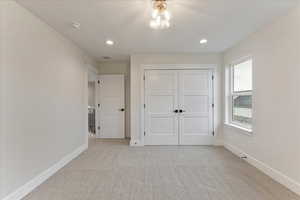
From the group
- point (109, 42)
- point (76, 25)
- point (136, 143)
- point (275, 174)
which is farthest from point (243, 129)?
point (76, 25)

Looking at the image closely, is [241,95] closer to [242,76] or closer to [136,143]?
[242,76]

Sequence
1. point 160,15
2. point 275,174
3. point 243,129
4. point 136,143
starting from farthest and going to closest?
point 136,143 → point 243,129 → point 275,174 → point 160,15

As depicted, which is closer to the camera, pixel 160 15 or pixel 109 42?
pixel 160 15

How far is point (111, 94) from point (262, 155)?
164 inches

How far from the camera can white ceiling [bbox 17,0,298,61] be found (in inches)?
89.2

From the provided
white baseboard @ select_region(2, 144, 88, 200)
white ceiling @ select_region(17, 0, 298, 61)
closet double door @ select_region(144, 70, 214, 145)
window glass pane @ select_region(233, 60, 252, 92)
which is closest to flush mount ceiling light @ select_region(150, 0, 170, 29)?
white ceiling @ select_region(17, 0, 298, 61)

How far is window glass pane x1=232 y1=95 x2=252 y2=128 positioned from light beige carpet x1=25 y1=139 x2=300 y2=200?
793 mm

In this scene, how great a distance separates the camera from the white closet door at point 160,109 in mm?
4746

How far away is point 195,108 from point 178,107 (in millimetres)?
444

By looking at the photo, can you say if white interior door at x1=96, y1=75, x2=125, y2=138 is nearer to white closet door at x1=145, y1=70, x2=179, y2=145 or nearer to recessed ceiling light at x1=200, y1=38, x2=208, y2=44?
white closet door at x1=145, y1=70, x2=179, y2=145

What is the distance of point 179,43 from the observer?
3.83m

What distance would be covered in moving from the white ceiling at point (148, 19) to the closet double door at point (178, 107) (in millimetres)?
975

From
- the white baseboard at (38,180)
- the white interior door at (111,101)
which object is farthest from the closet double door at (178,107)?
the white baseboard at (38,180)

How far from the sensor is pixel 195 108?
4.75 metres
